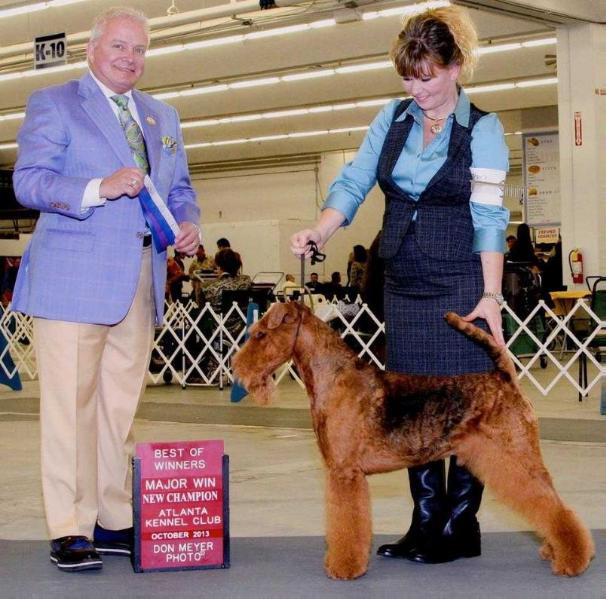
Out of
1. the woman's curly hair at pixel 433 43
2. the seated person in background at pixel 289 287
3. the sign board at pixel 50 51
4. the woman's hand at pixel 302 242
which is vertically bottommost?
the seated person in background at pixel 289 287

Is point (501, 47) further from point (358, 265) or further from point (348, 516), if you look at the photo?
point (348, 516)

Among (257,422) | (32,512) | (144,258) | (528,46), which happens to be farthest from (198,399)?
(528,46)

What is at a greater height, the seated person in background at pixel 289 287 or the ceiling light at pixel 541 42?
the ceiling light at pixel 541 42

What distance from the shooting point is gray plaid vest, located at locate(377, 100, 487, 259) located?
2455 millimetres

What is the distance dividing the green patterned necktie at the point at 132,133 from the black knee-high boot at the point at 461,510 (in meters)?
1.11

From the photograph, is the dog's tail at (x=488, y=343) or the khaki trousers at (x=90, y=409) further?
the khaki trousers at (x=90, y=409)

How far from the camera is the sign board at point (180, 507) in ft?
8.27

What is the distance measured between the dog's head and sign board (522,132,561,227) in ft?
31.3

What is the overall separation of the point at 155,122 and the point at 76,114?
0.81ft

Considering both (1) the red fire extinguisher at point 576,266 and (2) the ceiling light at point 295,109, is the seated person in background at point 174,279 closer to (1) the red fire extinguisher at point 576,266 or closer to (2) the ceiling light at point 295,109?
(2) the ceiling light at point 295,109

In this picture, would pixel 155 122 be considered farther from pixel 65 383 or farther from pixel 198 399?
pixel 198 399

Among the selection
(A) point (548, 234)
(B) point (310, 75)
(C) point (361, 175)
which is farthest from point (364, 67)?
(C) point (361, 175)

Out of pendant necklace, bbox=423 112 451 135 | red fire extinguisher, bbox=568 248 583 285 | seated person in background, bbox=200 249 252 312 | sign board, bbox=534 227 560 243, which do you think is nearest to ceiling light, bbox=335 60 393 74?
sign board, bbox=534 227 560 243

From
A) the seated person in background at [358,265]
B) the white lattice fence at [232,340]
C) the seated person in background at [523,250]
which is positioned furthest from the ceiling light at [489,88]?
the white lattice fence at [232,340]
